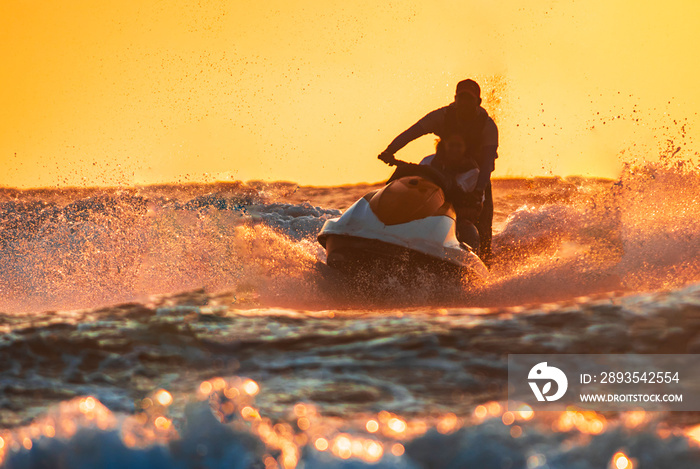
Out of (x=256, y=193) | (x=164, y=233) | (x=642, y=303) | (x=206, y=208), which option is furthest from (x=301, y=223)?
(x=642, y=303)

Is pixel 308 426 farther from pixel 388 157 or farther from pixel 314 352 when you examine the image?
pixel 388 157

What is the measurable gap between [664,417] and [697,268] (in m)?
4.06

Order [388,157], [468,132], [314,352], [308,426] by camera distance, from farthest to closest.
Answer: [388,157]
[468,132]
[314,352]
[308,426]

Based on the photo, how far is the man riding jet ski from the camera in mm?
6105

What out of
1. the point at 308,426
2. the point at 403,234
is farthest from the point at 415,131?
the point at 308,426

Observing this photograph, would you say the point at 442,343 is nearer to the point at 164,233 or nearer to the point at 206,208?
the point at 164,233

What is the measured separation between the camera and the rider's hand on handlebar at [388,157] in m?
6.85

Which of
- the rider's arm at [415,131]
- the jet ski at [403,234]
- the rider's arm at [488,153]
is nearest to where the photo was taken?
the jet ski at [403,234]

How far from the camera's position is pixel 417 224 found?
6.17 m

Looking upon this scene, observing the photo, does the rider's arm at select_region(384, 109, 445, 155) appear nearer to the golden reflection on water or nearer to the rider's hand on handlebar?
the rider's hand on handlebar

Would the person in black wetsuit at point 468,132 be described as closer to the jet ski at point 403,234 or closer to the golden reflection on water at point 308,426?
the jet ski at point 403,234

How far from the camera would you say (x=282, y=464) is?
8.25 ft

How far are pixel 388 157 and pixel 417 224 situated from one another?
101cm

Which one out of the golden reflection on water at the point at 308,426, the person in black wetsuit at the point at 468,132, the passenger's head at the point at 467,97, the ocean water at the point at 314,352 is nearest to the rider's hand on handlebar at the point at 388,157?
the person in black wetsuit at the point at 468,132
